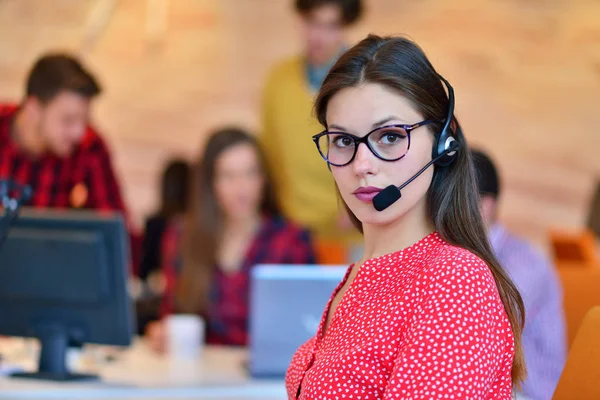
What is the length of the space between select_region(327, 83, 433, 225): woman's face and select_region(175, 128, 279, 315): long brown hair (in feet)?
6.32

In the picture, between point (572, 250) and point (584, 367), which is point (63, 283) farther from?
point (572, 250)

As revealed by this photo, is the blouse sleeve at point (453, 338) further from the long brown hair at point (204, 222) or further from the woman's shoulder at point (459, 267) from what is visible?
the long brown hair at point (204, 222)

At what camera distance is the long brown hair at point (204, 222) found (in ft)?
10.3

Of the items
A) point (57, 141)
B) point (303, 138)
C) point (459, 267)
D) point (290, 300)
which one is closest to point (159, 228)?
point (303, 138)

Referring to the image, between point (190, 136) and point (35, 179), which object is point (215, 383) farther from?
point (190, 136)

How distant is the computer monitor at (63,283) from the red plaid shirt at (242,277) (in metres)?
0.70

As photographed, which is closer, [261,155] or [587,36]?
[261,155]

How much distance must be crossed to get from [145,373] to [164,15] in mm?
3198

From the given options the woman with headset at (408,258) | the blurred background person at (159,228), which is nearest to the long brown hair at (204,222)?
the blurred background person at (159,228)

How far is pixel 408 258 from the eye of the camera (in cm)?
125

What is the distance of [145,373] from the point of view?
2.53 meters

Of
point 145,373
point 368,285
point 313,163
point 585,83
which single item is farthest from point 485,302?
point 585,83

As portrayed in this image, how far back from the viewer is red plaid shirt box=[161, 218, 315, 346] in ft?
10.2

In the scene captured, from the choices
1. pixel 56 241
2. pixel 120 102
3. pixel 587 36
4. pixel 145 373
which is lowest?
pixel 145 373
